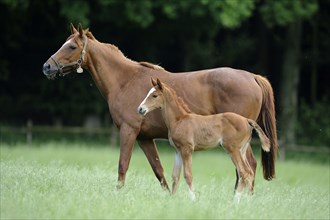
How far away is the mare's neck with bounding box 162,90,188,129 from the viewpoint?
1043 cm

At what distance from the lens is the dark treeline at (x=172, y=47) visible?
23.1 meters

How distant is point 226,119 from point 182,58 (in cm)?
1802

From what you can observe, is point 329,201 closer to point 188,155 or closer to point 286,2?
point 188,155

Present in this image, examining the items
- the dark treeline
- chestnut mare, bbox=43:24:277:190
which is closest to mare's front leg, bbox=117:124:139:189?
chestnut mare, bbox=43:24:277:190

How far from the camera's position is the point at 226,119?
10.1 m

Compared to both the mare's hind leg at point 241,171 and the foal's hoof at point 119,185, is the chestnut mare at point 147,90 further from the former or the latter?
the mare's hind leg at point 241,171

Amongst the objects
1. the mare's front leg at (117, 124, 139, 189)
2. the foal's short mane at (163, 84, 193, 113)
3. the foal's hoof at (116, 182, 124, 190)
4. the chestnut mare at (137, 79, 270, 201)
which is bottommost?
the foal's hoof at (116, 182, 124, 190)

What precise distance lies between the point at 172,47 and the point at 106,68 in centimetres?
1732

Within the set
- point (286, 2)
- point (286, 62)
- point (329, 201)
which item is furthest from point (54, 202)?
point (286, 62)

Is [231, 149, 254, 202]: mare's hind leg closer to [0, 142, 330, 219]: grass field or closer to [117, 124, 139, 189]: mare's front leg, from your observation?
[0, 142, 330, 219]: grass field

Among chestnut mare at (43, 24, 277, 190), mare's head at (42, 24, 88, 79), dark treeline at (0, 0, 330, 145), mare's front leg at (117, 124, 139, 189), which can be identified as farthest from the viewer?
dark treeline at (0, 0, 330, 145)

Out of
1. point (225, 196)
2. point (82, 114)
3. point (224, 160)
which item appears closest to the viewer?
point (225, 196)

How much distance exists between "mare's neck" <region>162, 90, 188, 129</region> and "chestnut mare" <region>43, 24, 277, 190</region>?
706mm

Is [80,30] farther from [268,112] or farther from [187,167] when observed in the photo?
[268,112]
